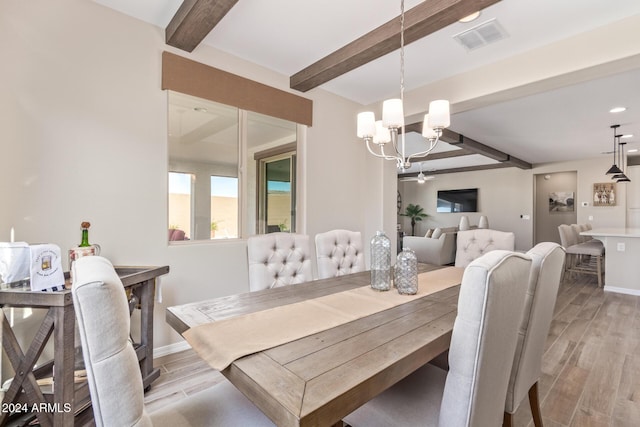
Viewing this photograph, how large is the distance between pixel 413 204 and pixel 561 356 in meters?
8.42

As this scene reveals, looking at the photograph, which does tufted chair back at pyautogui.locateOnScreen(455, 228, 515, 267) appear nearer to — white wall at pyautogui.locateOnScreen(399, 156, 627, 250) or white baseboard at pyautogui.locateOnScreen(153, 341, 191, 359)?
white baseboard at pyautogui.locateOnScreen(153, 341, 191, 359)

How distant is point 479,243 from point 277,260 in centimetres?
167

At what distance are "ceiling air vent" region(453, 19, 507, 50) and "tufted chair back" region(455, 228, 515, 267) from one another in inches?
59.7

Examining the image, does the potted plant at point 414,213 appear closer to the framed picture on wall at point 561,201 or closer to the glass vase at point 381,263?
the framed picture on wall at point 561,201

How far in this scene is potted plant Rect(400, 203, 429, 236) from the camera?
10.3 meters

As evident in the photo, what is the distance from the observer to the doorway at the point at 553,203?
7789 millimetres

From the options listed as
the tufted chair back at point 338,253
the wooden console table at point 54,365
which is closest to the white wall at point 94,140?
the wooden console table at point 54,365

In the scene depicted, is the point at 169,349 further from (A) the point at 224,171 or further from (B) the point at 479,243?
(B) the point at 479,243

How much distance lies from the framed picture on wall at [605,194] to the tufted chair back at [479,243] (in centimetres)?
669

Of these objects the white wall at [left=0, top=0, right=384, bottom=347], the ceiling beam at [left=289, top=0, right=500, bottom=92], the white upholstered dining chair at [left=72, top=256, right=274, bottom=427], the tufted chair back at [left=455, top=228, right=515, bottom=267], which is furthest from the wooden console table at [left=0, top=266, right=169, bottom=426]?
the tufted chair back at [left=455, top=228, right=515, bottom=267]

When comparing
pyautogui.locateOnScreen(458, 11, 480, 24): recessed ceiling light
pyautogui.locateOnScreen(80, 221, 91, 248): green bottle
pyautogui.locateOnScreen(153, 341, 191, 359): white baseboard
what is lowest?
pyautogui.locateOnScreen(153, 341, 191, 359): white baseboard

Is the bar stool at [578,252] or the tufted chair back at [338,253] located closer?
the tufted chair back at [338,253]

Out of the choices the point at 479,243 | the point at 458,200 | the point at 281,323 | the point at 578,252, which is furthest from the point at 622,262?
the point at 281,323

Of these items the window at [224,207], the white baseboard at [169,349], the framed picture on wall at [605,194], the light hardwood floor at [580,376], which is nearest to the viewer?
the light hardwood floor at [580,376]
